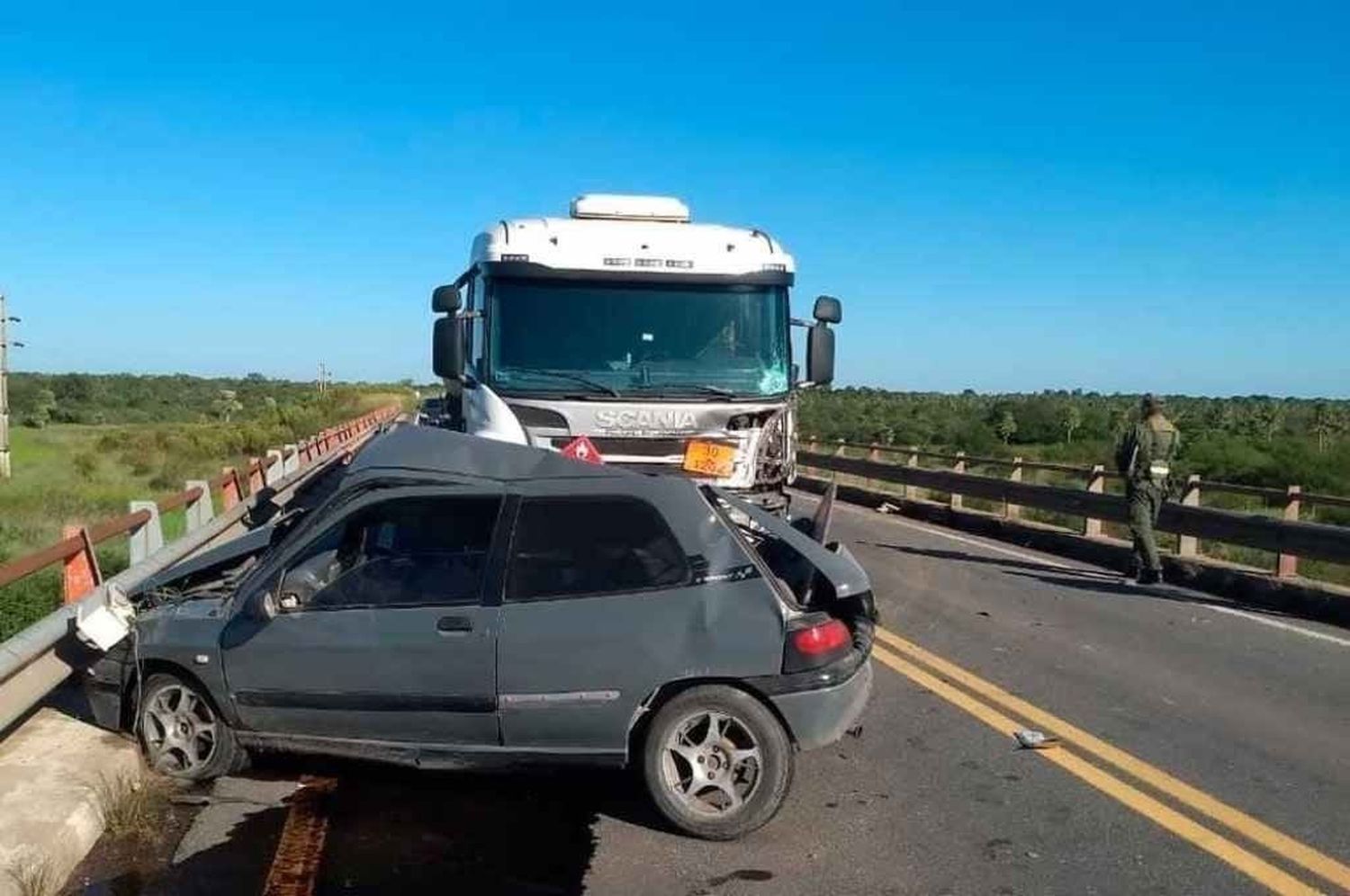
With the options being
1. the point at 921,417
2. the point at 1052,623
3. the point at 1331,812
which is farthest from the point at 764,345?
the point at 921,417

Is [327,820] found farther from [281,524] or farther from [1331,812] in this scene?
[1331,812]

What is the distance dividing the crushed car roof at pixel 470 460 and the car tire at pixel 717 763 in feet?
3.53

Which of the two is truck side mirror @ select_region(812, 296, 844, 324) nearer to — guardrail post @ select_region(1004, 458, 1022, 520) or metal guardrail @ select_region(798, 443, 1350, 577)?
metal guardrail @ select_region(798, 443, 1350, 577)

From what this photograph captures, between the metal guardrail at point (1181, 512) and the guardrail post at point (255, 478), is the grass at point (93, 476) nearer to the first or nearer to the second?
the guardrail post at point (255, 478)

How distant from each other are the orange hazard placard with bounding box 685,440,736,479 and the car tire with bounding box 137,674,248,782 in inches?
169

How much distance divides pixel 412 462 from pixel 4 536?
13903 mm

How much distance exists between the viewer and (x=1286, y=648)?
9.64 m

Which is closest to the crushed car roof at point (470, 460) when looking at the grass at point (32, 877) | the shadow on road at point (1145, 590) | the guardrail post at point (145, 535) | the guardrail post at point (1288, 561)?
the grass at point (32, 877)

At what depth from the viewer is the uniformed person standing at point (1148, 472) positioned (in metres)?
13.1

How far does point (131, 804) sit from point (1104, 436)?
196 ft

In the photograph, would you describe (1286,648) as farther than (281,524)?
Yes

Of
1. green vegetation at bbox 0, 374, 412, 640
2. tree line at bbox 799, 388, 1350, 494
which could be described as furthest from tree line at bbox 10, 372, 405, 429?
tree line at bbox 799, 388, 1350, 494

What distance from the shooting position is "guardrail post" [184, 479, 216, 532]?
10672mm

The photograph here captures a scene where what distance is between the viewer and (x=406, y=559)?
5727 mm
